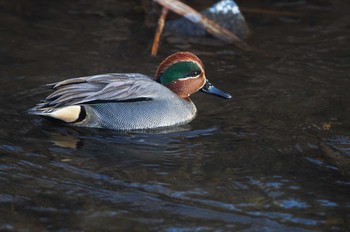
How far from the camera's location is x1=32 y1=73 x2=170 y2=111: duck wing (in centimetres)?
721

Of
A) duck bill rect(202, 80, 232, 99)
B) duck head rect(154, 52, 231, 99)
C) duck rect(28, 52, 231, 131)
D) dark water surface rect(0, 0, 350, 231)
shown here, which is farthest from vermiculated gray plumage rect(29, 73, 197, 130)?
duck bill rect(202, 80, 232, 99)

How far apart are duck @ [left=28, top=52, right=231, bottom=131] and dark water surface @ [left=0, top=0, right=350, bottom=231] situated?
0.15 metres

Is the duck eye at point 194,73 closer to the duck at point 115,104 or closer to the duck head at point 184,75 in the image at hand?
the duck head at point 184,75

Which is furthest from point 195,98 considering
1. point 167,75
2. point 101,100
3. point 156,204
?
point 156,204

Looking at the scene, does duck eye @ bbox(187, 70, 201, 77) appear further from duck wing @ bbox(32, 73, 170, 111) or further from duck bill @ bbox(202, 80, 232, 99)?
duck wing @ bbox(32, 73, 170, 111)

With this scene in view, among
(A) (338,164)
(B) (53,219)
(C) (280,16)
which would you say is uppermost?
(C) (280,16)

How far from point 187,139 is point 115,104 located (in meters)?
0.80

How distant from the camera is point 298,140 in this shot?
693 cm

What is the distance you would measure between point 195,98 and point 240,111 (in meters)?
0.82

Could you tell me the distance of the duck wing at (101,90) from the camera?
23.6ft

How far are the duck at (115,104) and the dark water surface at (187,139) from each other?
5.9 inches

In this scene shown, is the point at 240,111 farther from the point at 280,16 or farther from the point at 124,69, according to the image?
the point at 280,16

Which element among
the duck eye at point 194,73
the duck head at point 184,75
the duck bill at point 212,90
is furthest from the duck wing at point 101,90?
the duck bill at point 212,90

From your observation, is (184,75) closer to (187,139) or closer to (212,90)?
(212,90)
